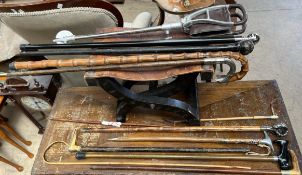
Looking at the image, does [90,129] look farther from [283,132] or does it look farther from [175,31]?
[283,132]

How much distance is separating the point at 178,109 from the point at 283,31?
1729 millimetres

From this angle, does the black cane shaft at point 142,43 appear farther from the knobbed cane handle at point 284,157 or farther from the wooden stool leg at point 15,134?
the wooden stool leg at point 15,134

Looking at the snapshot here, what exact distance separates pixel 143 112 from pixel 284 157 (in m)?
0.64

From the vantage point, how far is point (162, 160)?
1.24m

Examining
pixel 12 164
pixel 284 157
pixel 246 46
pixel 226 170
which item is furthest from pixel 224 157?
pixel 12 164

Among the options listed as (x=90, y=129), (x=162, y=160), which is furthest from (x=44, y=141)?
(x=162, y=160)

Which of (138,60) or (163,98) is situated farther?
(163,98)

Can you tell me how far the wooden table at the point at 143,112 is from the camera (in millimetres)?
1282

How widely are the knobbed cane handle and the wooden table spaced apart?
59mm

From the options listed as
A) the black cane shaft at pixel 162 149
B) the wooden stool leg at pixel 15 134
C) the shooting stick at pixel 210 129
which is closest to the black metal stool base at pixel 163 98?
the shooting stick at pixel 210 129

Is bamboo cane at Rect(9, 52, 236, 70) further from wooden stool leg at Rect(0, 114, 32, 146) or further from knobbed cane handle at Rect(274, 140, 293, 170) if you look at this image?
wooden stool leg at Rect(0, 114, 32, 146)

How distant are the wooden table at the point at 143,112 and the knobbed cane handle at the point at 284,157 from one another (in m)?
0.06

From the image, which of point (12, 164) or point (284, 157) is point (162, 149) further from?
point (12, 164)

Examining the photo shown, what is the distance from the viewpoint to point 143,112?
4.69ft
